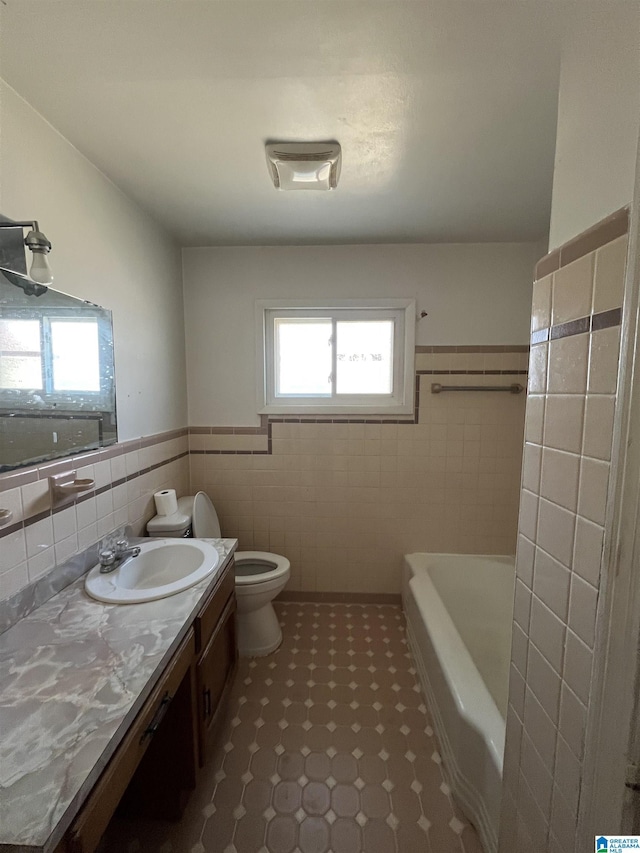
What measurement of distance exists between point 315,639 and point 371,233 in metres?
2.38

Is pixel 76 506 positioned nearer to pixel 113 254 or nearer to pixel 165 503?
pixel 165 503

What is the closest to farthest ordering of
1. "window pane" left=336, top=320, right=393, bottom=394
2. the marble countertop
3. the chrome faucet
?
the marble countertop → the chrome faucet → "window pane" left=336, top=320, right=393, bottom=394

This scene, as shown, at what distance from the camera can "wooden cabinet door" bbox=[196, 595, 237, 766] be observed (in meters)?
1.18

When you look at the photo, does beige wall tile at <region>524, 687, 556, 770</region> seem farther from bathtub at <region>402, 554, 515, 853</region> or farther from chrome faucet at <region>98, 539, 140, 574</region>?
chrome faucet at <region>98, 539, 140, 574</region>

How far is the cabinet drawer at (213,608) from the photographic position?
1152 millimetres

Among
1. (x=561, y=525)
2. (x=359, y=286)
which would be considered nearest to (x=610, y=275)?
(x=561, y=525)

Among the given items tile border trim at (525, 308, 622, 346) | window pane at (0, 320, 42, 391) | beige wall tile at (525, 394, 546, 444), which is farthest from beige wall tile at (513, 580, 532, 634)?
window pane at (0, 320, 42, 391)

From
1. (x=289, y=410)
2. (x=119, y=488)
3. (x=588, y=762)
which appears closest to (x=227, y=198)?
(x=289, y=410)

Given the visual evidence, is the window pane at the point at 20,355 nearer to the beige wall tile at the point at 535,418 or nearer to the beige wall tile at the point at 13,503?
the beige wall tile at the point at 13,503

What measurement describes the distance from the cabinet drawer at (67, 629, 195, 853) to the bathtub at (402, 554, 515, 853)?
3.18 ft

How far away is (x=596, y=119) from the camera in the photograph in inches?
26.5

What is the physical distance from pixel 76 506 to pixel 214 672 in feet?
2.68

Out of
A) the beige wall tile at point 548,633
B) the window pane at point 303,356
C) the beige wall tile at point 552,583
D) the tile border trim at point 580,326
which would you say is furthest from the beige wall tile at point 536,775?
the window pane at point 303,356

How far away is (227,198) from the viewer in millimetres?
1597
